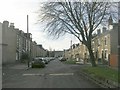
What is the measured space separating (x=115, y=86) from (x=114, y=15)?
87.1 feet

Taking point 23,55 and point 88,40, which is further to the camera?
point 23,55

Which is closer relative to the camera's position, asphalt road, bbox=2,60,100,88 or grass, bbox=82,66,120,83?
asphalt road, bbox=2,60,100,88

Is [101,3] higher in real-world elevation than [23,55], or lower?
higher

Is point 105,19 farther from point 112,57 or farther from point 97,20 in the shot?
point 112,57

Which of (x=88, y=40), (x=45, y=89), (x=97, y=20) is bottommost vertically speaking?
(x=45, y=89)

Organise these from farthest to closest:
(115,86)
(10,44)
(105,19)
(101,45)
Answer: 1. (101,45)
2. (10,44)
3. (105,19)
4. (115,86)

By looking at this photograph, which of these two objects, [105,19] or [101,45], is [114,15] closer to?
[105,19]

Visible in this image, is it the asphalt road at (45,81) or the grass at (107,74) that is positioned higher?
the grass at (107,74)

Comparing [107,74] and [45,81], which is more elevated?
[107,74]

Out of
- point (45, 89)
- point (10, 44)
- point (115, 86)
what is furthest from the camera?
point (10, 44)

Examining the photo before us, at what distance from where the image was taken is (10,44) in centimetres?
6881

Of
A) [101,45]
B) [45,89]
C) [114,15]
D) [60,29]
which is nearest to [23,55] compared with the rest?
[101,45]

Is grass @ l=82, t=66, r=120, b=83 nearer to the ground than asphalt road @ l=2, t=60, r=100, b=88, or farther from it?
farther from it

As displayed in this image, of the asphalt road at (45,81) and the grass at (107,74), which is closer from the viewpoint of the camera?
the asphalt road at (45,81)
